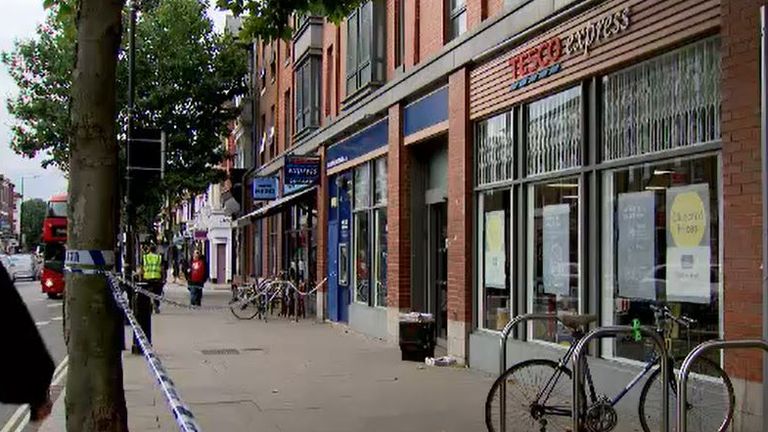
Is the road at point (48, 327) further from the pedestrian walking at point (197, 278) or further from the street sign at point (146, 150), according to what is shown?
the pedestrian walking at point (197, 278)

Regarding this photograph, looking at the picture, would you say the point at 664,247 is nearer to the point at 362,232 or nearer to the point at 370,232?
the point at 370,232

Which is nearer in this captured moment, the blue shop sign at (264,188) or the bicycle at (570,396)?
A: the bicycle at (570,396)

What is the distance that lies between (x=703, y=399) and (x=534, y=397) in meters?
1.37

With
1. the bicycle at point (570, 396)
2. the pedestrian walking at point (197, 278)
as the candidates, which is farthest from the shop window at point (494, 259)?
the pedestrian walking at point (197, 278)

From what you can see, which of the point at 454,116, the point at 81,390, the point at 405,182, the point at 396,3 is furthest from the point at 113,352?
the point at 396,3

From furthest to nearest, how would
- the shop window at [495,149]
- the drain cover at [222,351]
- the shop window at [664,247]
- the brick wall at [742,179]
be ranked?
the drain cover at [222,351] < the shop window at [495,149] < the shop window at [664,247] < the brick wall at [742,179]

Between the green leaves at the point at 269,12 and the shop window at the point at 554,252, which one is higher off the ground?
the green leaves at the point at 269,12

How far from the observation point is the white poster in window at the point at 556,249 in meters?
9.48

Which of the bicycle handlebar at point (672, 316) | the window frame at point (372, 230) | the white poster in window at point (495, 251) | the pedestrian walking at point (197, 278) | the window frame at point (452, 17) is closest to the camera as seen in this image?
the bicycle handlebar at point (672, 316)

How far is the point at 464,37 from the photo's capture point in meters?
11.7

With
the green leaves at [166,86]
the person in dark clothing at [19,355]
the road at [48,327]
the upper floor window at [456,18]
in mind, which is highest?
the green leaves at [166,86]

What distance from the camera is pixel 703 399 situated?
6.62 metres

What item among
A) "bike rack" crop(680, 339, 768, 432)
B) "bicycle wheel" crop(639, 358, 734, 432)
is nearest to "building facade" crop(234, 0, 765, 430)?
"bicycle wheel" crop(639, 358, 734, 432)

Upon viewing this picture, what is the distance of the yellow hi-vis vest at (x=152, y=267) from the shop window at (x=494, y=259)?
12144 millimetres
